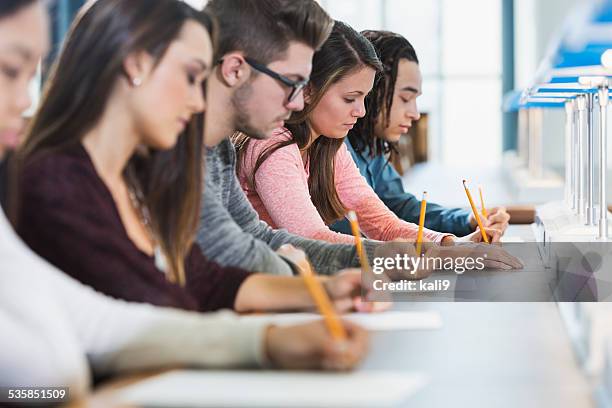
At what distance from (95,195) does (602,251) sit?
0.86 m

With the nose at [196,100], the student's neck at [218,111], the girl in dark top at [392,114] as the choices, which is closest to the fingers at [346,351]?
the nose at [196,100]

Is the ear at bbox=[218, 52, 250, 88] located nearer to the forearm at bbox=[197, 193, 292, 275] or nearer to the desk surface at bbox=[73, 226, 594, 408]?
the forearm at bbox=[197, 193, 292, 275]

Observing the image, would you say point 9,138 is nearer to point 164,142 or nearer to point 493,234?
point 164,142

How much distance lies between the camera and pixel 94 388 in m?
0.87

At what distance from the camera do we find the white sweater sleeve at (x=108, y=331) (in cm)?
81

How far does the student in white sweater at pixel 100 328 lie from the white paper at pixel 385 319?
20 cm

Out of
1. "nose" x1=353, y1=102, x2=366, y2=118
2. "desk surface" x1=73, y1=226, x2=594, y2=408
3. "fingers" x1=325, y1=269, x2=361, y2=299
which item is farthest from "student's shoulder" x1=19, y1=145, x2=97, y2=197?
"nose" x1=353, y1=102, x2=366, y2=118

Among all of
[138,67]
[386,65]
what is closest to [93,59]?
[138,67]

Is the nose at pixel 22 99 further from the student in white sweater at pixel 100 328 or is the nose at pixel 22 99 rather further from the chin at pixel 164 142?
the chin at pixel 164 142

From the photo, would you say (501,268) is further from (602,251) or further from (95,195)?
(95,195)

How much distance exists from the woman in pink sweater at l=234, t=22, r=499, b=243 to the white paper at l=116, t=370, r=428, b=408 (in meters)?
0.89

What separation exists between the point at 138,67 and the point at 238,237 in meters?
0.40

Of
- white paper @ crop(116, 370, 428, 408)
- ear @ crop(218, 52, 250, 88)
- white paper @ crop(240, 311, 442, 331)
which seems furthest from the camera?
ear @ crop(218, 52, 250, 88)

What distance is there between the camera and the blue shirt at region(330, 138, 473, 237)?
2.32 metres
